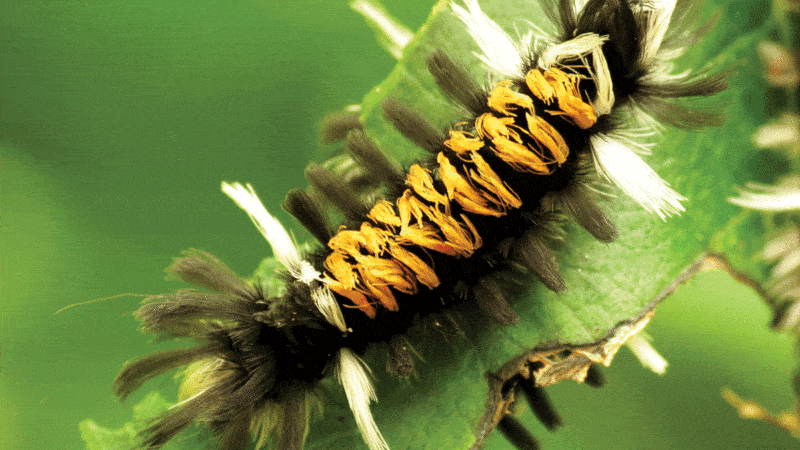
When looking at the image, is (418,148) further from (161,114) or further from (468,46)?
(161,114)

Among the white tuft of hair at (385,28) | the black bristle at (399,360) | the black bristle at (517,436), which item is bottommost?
the black bristle at (517,436)

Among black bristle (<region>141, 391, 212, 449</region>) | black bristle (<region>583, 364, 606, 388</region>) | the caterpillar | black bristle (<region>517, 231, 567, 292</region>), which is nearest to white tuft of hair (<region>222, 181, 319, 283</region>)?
the caterpillar

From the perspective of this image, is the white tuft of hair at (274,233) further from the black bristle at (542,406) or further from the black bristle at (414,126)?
the black bristle at (542,406)

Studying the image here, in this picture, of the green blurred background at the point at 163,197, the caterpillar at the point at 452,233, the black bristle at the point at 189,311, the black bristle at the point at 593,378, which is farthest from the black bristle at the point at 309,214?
the black bristle at the point at 593,378

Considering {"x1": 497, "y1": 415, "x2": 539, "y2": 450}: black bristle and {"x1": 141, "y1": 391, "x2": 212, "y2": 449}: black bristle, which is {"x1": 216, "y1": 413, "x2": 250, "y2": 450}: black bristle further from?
{"x1": 497, "y1": 415, "x2": 539, "y2": 450}: black bristle

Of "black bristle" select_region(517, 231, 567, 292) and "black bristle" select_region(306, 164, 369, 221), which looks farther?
"black bristle" select_region(306, 164, 369, 221)

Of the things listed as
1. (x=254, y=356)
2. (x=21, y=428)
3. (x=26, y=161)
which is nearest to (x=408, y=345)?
(x=254, y=356)

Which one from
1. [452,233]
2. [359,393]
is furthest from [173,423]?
[452,233]
